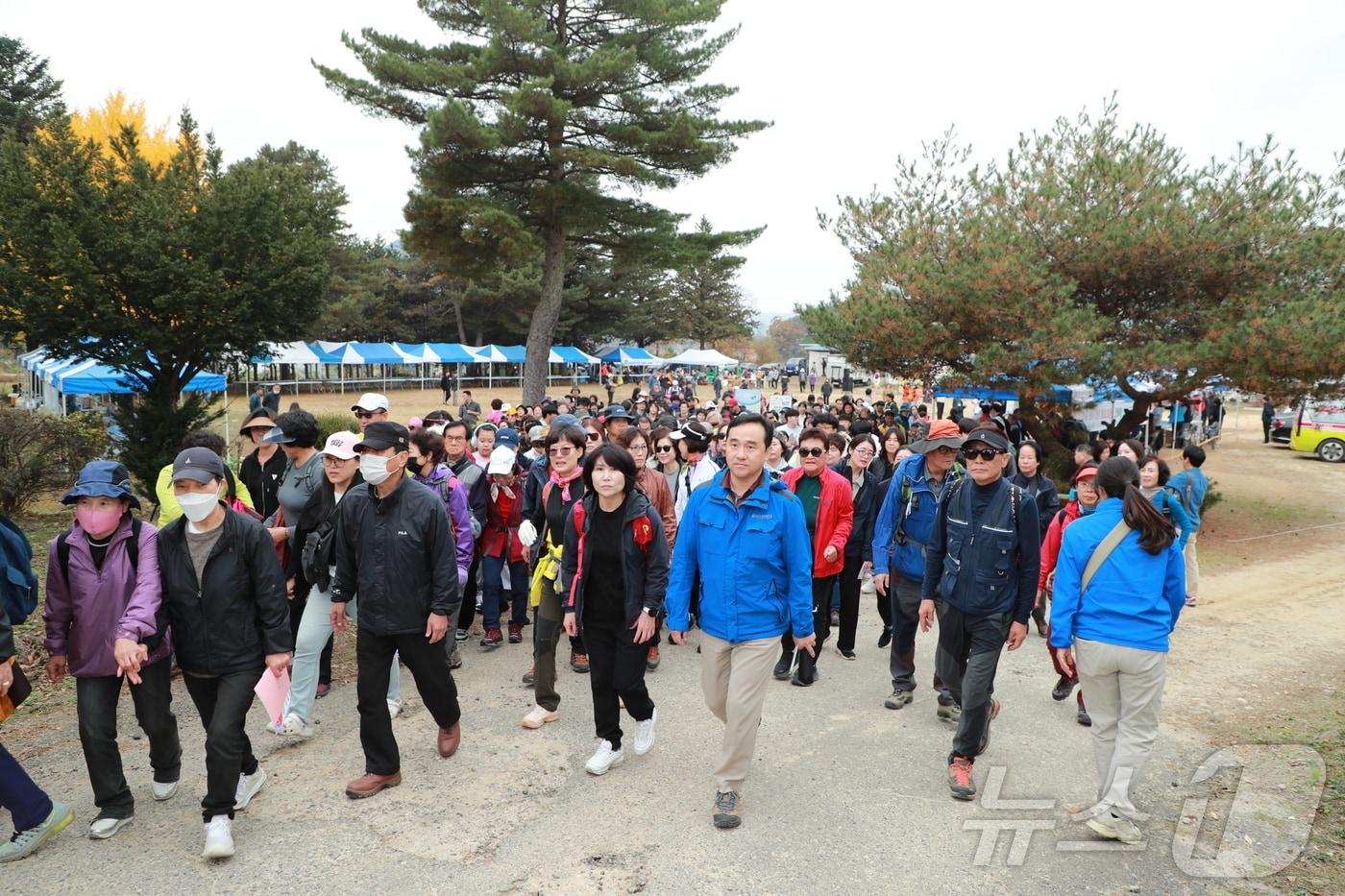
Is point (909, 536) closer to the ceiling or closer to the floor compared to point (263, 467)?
closer to the floor

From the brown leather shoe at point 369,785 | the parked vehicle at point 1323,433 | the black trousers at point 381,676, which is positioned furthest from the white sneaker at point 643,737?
the parked vehicle at point 1323,433

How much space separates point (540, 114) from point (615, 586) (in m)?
15.9

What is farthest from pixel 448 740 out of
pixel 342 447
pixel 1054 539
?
pixel 1054 539

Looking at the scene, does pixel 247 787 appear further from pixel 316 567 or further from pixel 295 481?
pixel 295 481

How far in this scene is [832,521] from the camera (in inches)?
213

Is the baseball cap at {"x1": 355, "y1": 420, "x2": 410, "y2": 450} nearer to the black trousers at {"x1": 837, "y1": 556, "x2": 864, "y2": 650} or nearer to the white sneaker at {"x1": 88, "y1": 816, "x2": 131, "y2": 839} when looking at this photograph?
the white sneaker at {"x1": 88, "y1": 816, "x2": 131, "y2": 839}

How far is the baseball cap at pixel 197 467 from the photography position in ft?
11.3

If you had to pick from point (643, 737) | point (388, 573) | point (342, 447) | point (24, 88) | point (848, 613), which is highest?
point (24, 88)

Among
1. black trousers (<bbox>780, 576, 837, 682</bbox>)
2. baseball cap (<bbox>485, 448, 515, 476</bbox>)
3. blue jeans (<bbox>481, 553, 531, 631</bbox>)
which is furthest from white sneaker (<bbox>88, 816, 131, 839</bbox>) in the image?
black trousers (<bbox>780, 576, 837, 682</bbox>)

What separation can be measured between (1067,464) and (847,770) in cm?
1220

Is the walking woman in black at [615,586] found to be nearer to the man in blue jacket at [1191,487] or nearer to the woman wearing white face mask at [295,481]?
A: the woman wearing white face mask at [295,481]

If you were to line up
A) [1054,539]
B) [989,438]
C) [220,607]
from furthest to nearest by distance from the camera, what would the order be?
1. [1054,539]
2. [989,438]
3. [220,607]

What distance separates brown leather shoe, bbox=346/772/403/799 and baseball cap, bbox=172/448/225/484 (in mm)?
1678

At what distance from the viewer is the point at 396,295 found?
162ft
